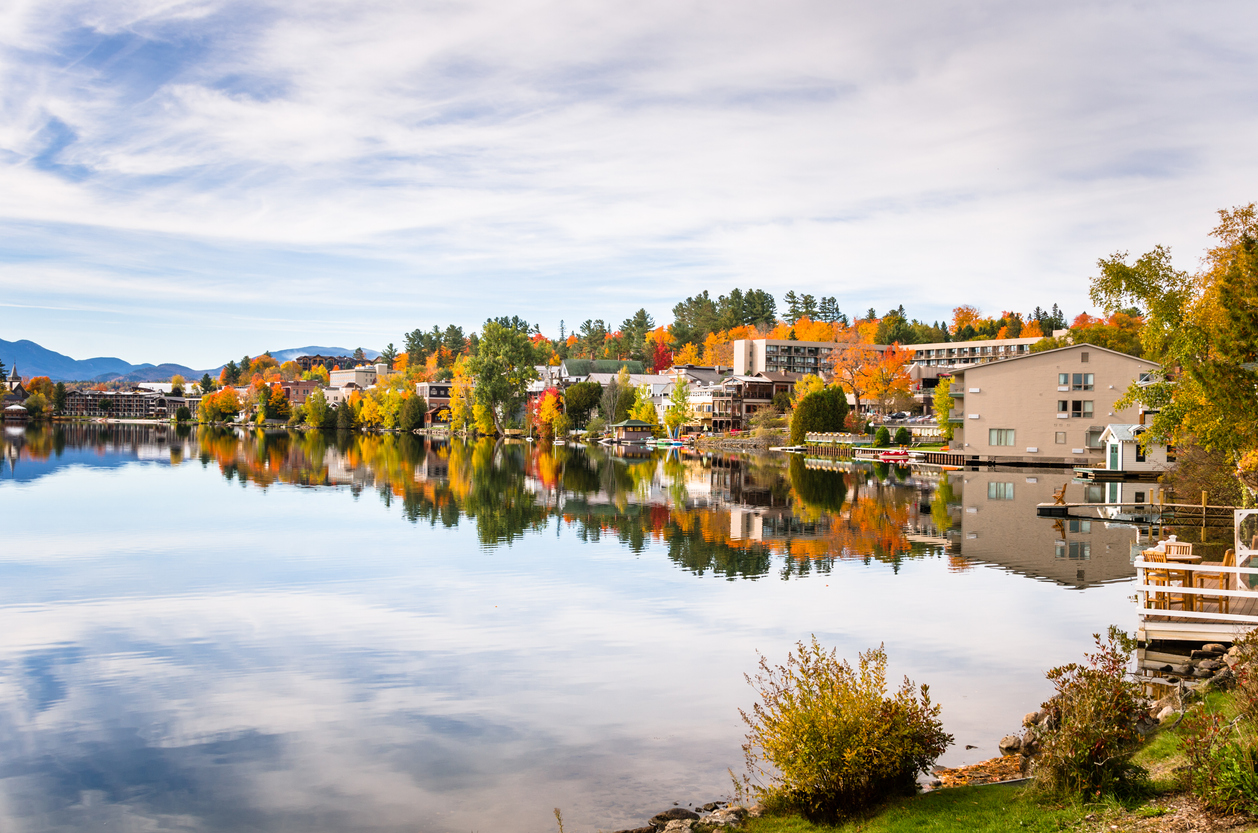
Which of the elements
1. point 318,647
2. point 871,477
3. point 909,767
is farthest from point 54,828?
point 871,477

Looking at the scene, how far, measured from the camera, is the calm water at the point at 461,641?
35.6ft

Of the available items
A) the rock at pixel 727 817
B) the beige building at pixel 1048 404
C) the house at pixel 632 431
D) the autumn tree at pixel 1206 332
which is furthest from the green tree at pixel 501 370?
the rock at pixel 727 817

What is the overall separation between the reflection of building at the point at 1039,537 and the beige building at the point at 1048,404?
16.8 m

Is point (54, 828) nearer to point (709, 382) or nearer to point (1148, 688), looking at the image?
point (1148, 688)

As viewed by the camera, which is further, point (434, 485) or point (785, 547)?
point (434, 485)

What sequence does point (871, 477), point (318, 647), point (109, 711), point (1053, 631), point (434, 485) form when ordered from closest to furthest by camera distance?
point (109, 711)
point (318, 647)
point (1053, 631)
point (434, 485)
point (871, 477)

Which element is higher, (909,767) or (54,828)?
(909,767)

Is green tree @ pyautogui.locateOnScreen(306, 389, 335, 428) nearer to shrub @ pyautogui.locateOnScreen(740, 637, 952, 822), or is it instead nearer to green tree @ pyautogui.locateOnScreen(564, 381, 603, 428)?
green tree @ pyautogui.locateOnScreen(564, 381, 603, 428)

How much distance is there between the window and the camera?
4597 centimetres

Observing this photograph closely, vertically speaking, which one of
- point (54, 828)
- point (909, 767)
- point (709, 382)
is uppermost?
point (709, 382)

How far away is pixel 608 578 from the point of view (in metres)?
24.8

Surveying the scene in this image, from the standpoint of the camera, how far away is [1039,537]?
3197cm

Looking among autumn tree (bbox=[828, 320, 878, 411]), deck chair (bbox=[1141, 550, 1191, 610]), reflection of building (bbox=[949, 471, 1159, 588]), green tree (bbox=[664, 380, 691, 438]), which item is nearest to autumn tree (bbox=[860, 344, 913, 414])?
autumn tree (bbox=[828, 320, 878, 411])

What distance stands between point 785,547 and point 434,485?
Result: 29.0 metres
